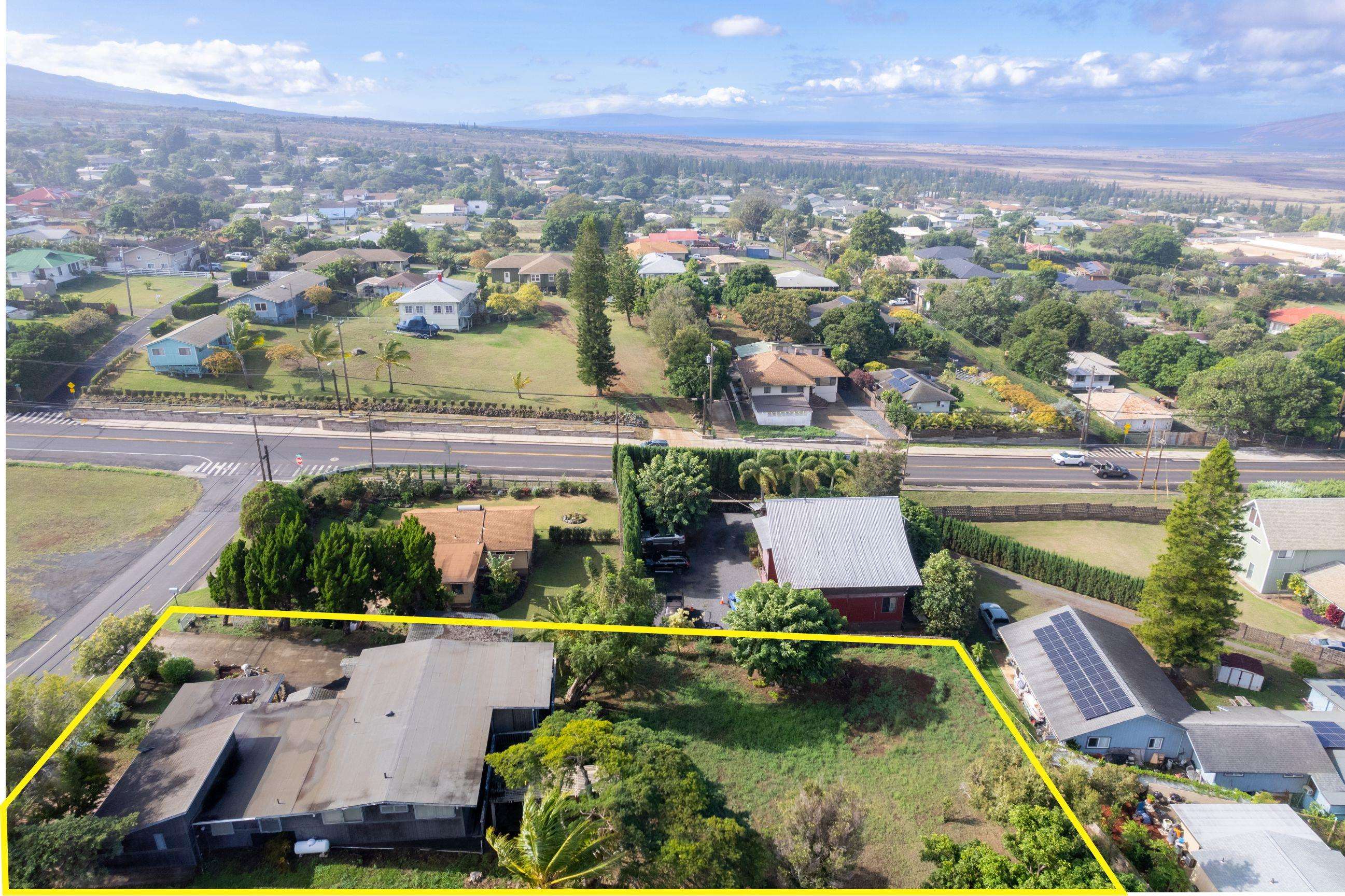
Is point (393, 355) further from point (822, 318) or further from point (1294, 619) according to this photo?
point (1294, 619)

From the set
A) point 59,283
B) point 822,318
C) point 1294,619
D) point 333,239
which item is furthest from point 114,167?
point 1294,619

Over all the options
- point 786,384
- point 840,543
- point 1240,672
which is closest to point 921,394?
point 786,384

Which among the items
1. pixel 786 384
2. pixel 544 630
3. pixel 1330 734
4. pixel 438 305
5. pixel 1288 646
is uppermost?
pixel 438 305

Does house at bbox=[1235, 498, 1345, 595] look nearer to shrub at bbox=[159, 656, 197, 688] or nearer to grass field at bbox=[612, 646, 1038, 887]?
grass field at bbox=[612, 646, 1038, 887]

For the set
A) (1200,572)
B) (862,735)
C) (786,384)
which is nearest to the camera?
(862,735)

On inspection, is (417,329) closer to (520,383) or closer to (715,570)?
(520,383)

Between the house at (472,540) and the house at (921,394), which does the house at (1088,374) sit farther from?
the house at (472,540)

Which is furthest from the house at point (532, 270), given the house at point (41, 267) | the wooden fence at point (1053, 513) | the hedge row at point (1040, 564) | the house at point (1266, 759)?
the house at point (1266, 759)
